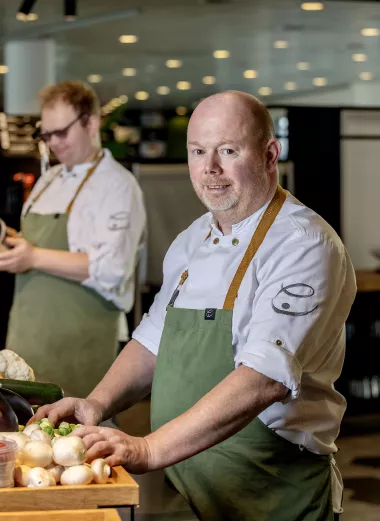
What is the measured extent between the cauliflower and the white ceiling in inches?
257

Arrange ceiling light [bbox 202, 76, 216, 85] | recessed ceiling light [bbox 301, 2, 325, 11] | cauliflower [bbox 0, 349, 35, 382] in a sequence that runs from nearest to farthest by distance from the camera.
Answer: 1. cauliflower [bbox 0, 349, 35, 382]
2. recessed ceiling light [bbox 301, 2, 325, 11]
3. ceiling light [bbox 202, 76, 216, 85]

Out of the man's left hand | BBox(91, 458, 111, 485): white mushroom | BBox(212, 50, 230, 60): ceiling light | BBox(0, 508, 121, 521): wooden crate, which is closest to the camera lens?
BBox(0, 508, 121, 521): wooden crate

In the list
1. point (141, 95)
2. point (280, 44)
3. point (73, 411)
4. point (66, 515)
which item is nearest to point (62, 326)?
point (73, 411)

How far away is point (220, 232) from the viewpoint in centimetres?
220

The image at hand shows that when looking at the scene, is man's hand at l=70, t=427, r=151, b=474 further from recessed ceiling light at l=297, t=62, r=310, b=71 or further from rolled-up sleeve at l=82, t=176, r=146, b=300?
recessed ceiling light at l=297, t=62, r=310, b=71

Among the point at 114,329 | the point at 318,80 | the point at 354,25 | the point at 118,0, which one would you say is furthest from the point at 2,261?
the point at 318,80

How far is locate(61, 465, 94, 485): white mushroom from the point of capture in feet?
4.99

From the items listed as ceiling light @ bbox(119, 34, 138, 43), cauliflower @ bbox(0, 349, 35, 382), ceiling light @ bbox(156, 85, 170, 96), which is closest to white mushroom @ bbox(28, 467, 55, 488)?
cauliflower @ bbox(0, 349, 35, 382)

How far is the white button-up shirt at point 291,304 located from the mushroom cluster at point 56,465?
412 mm

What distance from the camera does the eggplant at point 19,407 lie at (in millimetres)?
2035

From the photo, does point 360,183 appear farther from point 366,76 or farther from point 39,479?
point 39,479

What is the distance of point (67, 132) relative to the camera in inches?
143

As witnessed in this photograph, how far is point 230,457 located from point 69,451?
0.57 metres

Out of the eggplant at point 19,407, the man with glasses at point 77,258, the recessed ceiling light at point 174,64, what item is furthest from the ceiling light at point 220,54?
the eggplant at point 19,407
